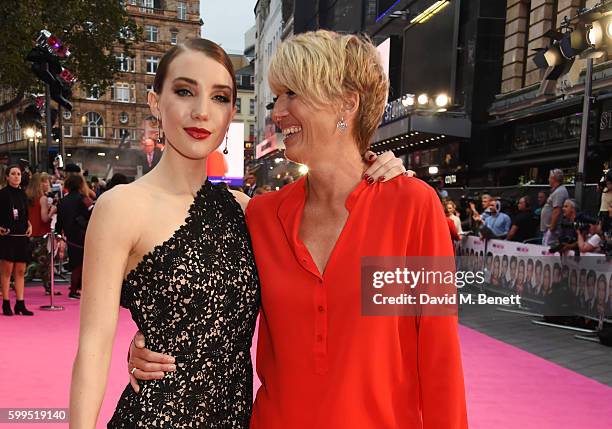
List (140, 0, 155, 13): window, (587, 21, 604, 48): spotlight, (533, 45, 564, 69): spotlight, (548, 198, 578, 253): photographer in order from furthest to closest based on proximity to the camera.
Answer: (140, 0, 155, 13): window
(533, 45, 564, 69): spotlight
(587, 21, 604, 48): spotlight
(548, 198, 578, 253): photographer

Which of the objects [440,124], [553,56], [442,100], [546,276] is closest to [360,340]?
[546,276]

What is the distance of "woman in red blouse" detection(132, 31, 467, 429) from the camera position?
4.90 feet

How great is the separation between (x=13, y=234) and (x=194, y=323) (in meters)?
6.78

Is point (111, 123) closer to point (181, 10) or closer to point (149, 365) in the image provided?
point (181, 10)

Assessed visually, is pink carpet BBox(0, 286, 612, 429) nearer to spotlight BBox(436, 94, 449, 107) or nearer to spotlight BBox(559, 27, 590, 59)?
spotlight BBox(559, 27, 590, 59)

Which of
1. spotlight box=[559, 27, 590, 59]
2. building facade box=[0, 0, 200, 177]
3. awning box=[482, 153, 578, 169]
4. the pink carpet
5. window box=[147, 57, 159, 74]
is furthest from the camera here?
building facade box=[0, 0, 200, 177]

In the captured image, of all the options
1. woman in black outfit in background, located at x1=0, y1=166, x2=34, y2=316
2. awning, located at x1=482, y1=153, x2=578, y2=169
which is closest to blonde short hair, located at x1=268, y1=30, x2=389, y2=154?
woman in black outfit in background, located at x1=0, y1=166, x2=34, y2=316

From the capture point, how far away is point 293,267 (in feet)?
5.27

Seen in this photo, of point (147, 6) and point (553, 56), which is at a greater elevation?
point (147, 6)

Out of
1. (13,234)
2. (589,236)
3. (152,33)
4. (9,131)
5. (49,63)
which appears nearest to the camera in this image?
(589,236)

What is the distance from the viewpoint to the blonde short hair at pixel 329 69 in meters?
1.61

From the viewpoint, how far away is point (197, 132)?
1759 millimetres

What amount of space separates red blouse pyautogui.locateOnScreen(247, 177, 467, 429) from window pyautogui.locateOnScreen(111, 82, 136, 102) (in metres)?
60.1

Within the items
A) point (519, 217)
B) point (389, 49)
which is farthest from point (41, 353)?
point (389, 49)
